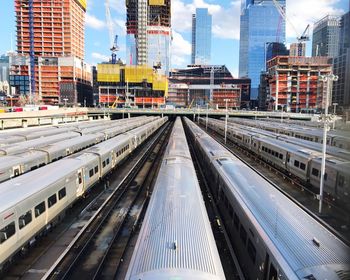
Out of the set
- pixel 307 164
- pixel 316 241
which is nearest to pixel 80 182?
pixel 316 241

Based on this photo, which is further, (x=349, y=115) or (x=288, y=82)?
(x=288, y=82)

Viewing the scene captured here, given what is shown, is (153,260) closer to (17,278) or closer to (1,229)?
(1,229)

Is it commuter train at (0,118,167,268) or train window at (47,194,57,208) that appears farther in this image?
train window at (47,194,57,208)

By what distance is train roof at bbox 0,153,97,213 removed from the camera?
12352 mm

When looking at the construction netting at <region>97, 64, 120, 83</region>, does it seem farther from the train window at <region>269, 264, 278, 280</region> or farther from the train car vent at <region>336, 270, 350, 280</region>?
the train car vent at <region>336, 270, 350, 280</region>

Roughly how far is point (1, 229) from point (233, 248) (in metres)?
9.43

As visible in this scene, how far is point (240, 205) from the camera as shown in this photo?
1224 centimetres

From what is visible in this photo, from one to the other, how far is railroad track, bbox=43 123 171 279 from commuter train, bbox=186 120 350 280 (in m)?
5.58

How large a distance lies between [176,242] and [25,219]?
25.7 ft

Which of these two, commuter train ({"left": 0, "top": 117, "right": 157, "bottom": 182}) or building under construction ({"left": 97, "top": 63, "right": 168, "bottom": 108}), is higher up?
building under construction ({"left": 97, "top": 63, "right": 168, "bottom": 108})

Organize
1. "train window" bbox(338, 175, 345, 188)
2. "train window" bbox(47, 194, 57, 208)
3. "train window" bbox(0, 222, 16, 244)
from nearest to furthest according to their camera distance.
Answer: "train window" bbox(0, 222, 16, 244), "train window" bbox(47, 194, 57, 208), "train window" bbox(338, 175, 345, 188)

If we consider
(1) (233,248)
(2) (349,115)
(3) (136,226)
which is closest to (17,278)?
(3) (136,226)

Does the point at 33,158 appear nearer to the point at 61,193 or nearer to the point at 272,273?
the point at 61,193

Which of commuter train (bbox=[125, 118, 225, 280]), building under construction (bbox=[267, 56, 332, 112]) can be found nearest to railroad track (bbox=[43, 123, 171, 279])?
commuter train (bbox=[125, 118, 225, 280])
